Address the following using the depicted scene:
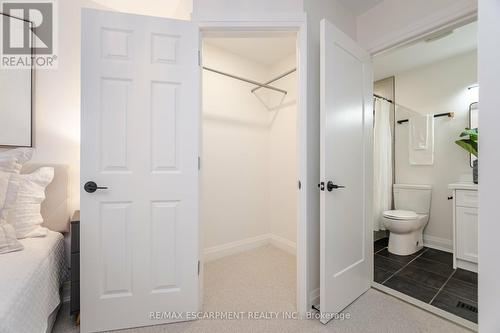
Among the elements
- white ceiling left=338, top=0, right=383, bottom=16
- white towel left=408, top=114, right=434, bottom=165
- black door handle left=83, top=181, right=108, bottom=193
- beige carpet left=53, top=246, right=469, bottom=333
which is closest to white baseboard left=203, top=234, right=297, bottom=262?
beige carpet left=53, top=246, right=469, bottom=333

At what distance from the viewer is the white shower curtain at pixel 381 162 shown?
2891 mm

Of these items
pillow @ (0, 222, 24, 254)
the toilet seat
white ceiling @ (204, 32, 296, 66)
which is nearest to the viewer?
pillow @ (0, 222, 24, 254)

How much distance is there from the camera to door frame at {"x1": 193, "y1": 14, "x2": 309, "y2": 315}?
61.7 inches

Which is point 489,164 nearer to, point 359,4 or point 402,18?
point 402,18

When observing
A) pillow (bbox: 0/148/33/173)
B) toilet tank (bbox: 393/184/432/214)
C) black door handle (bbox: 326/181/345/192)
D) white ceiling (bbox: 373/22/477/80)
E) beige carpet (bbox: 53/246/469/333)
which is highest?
white ceiling (bbox: 373/22/477/80)

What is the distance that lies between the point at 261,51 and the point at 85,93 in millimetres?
1992

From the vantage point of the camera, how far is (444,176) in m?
2.82

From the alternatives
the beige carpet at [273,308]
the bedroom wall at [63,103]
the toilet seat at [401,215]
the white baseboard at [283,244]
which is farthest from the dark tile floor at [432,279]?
the bedroom wall at [63,103]

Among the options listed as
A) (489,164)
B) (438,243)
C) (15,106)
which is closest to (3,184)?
(15,106)

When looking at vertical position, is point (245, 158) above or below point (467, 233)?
above

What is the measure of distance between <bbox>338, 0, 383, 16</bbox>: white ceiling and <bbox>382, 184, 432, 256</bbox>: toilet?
225 centimetres

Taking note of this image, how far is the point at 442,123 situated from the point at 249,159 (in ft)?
8.62

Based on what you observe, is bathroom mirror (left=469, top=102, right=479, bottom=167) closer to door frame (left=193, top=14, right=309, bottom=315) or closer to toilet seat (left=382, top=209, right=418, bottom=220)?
toilet seat (left=382, top=209, right=418, bottom=220)

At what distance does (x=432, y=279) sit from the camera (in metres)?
2.06
